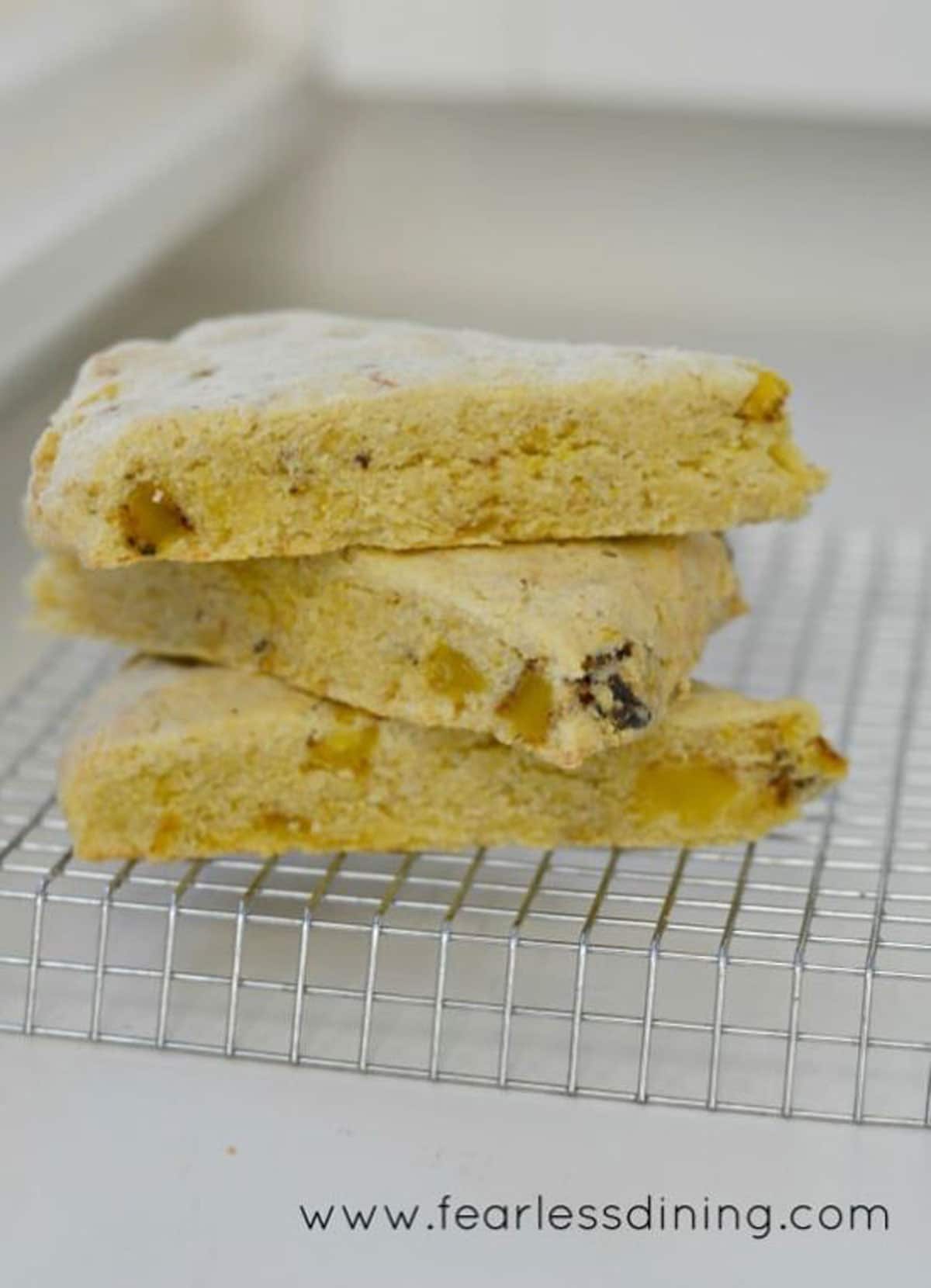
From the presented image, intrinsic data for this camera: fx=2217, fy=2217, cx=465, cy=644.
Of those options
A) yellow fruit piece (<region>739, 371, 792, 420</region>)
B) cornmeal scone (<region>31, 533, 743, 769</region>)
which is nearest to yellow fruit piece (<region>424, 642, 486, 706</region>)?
cornmeal scone (<region>31, 533, 743, 769</region>)

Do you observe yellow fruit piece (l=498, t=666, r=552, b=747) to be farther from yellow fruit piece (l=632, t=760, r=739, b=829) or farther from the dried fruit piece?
yellow fruit piece (l=632, t=760, r=739, b=829)

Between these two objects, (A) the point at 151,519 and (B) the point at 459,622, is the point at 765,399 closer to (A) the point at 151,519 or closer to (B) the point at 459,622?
(B) the point at 459,622

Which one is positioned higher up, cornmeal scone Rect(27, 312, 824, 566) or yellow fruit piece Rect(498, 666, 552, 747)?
cornmeal scone Rect(27, 312, 824, 566)

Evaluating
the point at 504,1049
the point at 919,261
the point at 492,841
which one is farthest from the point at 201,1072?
the point at 919,261

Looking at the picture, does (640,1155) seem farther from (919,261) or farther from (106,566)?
(919,261)

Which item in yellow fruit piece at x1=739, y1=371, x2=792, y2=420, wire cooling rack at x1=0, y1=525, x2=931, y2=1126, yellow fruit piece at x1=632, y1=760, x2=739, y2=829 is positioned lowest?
wire cooling rack at x1=0, y1=525, x2=931, y2=1126

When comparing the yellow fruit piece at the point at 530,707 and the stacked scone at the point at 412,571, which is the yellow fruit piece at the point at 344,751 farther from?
the yellow fruit piece at the point at 530,707
